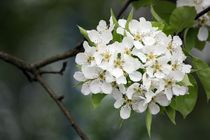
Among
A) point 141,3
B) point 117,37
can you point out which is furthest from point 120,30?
point 141,3

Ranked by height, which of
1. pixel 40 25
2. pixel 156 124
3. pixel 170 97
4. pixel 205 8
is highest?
pixel 40 25

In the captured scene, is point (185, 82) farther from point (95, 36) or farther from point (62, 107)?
point (62, 107)

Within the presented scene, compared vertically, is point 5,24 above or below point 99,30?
above

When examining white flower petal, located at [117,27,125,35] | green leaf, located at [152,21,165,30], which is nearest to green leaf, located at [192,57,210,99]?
green leaf, located at [152,21,165,30]

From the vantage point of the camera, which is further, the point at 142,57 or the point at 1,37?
the point at 1,37

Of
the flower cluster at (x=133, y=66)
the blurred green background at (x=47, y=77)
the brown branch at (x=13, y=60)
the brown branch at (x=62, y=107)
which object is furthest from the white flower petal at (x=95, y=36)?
the blurred green background at (x=47, y=77)

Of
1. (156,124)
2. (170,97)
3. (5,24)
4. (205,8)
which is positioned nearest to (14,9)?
(5,24)

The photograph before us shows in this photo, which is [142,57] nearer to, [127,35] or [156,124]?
[127,35]
